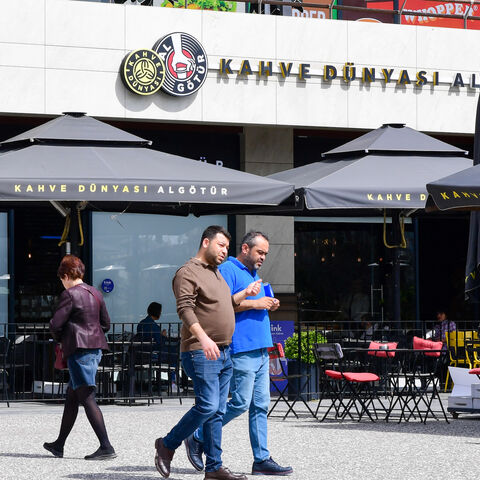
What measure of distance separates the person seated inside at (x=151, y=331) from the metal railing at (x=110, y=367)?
0.01 metres

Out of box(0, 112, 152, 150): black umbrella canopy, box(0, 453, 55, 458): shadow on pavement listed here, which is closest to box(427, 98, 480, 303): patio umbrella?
box(0, 112, 152, 150): black umbrella canopy

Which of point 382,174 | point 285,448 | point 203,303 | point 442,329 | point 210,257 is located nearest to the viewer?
point 203,303

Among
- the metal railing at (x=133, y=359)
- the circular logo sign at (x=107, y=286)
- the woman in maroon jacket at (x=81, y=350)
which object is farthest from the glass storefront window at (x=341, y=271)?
the woman in maroon jacket at (x=81, y=350)

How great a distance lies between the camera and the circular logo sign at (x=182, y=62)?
1848 cm

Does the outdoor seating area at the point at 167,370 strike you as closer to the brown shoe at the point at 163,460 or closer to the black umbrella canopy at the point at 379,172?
the black umbrella canopy at the point at 379,172

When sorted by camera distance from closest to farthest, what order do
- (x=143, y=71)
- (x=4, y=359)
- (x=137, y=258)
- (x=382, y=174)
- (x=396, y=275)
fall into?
(x=382, y=174), (x=4, y=359), (x=396, y=275), (x=143, y=71), (x=137, y=258)

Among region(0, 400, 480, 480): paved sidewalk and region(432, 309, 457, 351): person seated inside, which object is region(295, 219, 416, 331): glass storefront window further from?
region(0, 400, 480, 480): paved sidewalk

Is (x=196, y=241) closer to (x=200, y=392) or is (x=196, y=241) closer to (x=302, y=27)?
(x=302, y=27)

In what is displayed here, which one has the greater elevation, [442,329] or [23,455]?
[442,329]

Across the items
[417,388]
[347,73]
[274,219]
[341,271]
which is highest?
[347,73]

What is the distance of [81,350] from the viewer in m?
9.50

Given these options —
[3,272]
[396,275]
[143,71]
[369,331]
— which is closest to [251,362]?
[396,275]

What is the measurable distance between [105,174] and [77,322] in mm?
3647

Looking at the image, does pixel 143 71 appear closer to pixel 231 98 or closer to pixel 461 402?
pixel 231 98
